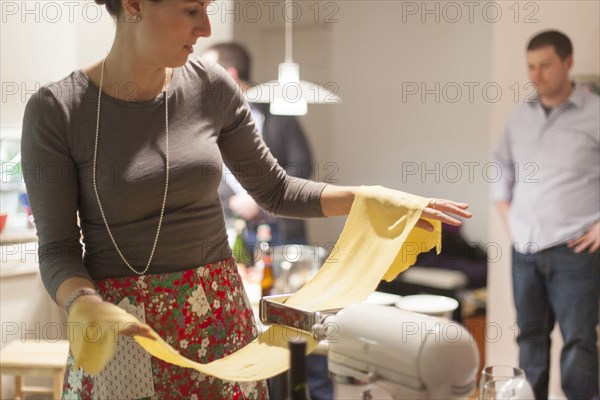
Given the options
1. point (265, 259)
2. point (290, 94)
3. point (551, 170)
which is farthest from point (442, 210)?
point (551, 170)

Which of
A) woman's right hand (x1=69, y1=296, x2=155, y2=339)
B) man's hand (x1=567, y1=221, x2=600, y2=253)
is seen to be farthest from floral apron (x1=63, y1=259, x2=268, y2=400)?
man's hand (x1=567, y1=221, x2=600, y2=253)

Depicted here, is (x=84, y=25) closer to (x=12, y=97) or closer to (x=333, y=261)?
(x=12, y=97)

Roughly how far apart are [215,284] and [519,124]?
8.21 ft

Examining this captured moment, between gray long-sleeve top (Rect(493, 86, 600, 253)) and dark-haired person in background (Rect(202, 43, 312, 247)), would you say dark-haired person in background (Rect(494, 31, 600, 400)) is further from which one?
dark-haired person in background (Rect(202, 43, 312, 247))

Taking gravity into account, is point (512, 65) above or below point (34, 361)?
above

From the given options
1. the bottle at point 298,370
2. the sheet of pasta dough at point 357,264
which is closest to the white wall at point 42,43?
the sheet of pasta dough at point 357,264

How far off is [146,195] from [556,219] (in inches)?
100

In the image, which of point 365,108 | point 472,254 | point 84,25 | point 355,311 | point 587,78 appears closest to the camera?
point 355,311

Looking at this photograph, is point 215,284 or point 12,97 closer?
point 215,284

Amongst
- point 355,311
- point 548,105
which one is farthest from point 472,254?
point 355,311

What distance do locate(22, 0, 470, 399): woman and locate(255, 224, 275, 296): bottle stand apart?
1.54 metres

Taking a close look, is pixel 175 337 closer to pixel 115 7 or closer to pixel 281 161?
pixel 115 7

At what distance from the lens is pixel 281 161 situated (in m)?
4.41

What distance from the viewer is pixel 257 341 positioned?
4.66 ft
